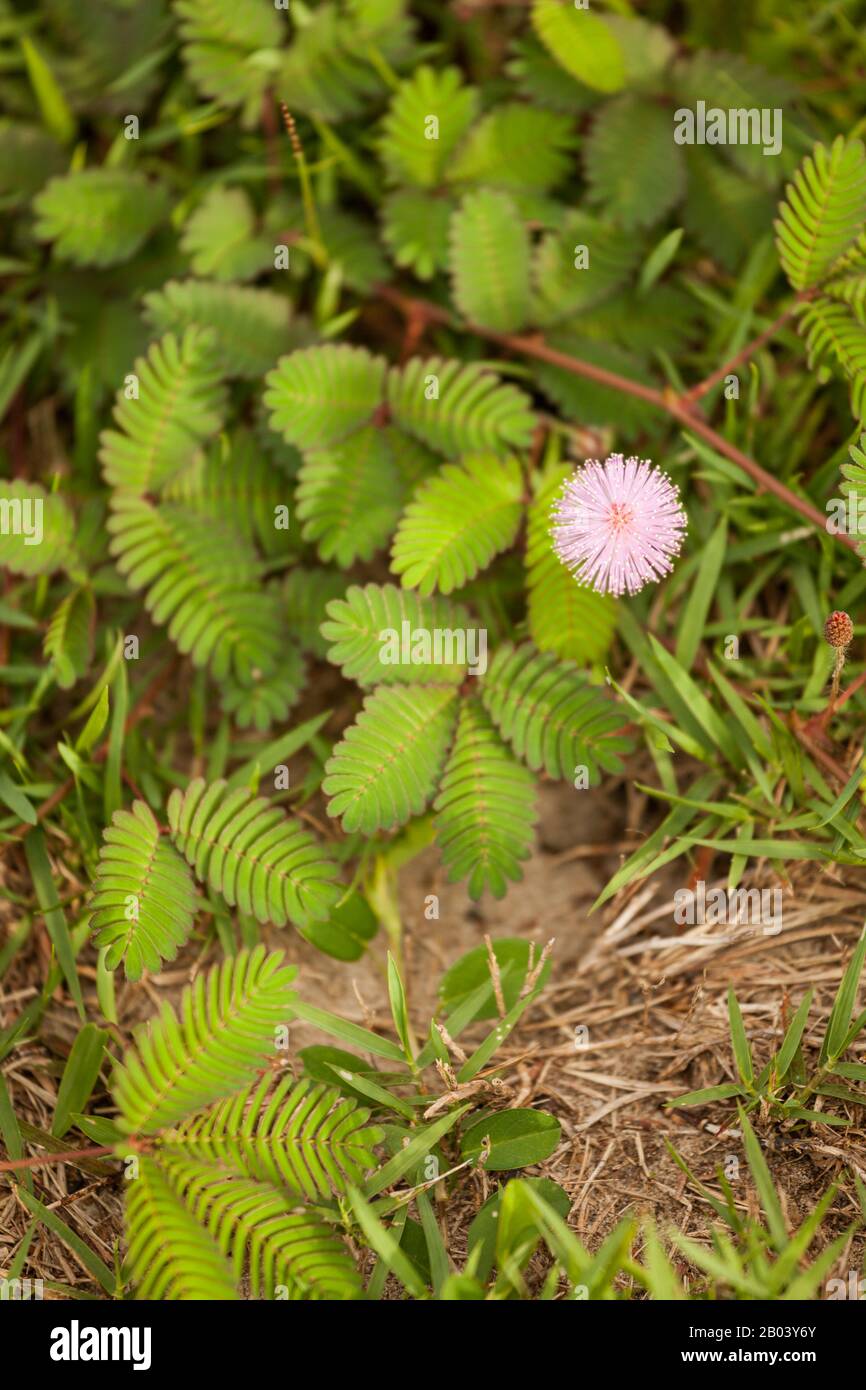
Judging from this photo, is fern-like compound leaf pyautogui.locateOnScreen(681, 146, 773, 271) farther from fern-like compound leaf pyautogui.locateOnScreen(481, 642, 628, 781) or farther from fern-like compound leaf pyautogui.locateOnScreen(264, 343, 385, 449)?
fern-like compound leaf pyautogui.locateOnScreen(481, 642, 628, 781)

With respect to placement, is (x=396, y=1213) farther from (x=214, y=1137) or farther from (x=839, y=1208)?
(x=839, y=1208)

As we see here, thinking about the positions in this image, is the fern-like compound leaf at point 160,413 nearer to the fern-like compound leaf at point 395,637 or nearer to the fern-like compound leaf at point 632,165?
the fern-like compound leaf at point 395,637

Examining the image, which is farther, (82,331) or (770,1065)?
(82,331)

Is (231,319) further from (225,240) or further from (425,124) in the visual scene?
(425,124)

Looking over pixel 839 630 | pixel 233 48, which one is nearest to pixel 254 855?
pixel 839 630

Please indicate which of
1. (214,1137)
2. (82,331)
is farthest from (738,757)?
(82,331)

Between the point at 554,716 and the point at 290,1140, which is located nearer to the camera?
the point at 290,1140
